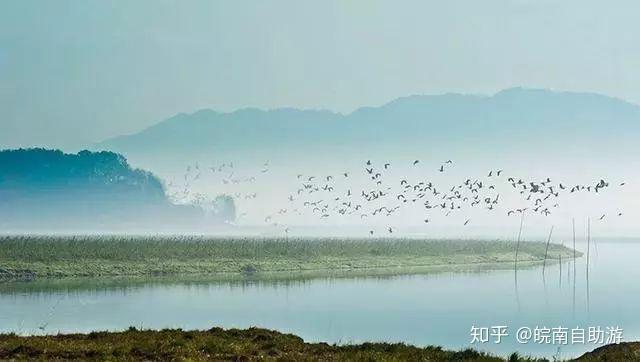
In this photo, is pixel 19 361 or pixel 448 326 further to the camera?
pixel 448 326

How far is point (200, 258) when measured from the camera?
9844 centimetres

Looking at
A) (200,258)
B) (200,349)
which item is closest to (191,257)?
(200,258)

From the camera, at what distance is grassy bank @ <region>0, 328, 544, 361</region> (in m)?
26.1

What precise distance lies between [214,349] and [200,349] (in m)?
0.46

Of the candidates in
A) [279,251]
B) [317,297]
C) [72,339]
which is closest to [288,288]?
[317,297]

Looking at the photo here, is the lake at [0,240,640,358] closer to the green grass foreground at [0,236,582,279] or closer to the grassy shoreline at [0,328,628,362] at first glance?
the green grass foreground at [0,236,582,279]

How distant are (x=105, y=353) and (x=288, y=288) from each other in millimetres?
51559

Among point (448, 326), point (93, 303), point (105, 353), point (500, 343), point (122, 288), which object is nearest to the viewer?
point (105, 353)

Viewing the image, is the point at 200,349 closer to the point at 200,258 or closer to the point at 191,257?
the point at 191,257

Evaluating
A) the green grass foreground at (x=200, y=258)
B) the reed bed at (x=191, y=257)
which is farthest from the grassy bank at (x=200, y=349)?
the reed bed at (x=191, y=257)

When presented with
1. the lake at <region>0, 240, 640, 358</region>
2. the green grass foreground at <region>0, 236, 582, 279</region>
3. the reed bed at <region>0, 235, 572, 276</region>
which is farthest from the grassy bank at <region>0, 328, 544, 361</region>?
the reed bed at <region>0, 235, 572, 276</region>

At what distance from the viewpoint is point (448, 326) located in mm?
54219

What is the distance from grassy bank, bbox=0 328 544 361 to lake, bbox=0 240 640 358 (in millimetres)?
12926

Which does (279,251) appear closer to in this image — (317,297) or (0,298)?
(317,297)
